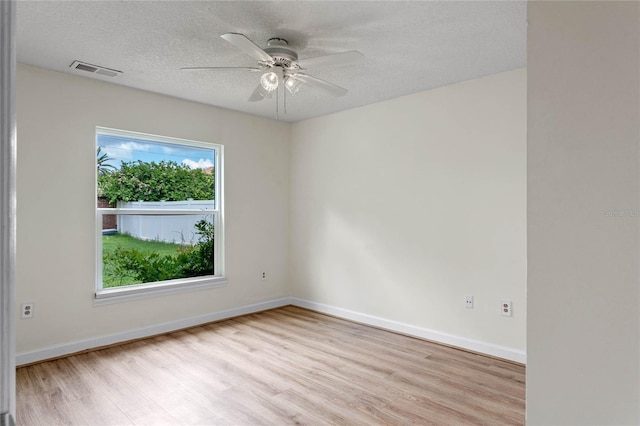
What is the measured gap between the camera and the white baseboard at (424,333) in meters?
3.27

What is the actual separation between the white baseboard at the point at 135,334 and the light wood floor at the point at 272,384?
10cm

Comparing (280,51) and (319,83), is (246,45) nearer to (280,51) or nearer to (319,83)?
(280,51)

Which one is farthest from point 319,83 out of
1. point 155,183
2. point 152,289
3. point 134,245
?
point 152,289

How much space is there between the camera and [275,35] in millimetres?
2590

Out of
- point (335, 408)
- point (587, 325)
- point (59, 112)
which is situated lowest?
point (335, 408)

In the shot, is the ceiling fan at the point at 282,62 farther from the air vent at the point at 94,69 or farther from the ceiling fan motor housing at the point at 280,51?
the air vent at the point at 94,69

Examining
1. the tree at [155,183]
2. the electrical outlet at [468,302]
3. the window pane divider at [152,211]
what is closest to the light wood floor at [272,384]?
the electrical outlet at [468,302]

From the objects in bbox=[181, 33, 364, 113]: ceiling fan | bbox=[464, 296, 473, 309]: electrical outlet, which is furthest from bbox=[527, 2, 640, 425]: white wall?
bbox=[464, 296, 473, 309]: electrical outlet

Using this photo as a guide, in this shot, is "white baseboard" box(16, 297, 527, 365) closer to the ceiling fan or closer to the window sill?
the window sill

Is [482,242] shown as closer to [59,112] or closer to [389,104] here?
[389,104]

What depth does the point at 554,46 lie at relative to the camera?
985 millimetres

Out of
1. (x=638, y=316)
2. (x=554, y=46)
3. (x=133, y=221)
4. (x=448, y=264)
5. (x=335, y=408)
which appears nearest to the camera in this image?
(x=638, y=316)

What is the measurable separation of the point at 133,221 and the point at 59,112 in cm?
120

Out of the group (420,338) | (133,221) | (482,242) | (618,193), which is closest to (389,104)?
(482,242)
